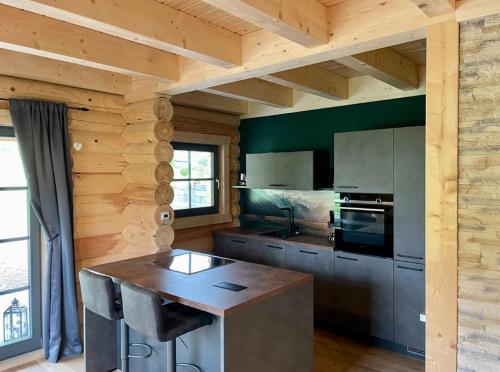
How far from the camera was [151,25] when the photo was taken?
238 cm

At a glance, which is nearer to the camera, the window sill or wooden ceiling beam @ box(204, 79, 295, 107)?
wooden ceiling beam @ box(204, 79, 295, 107)

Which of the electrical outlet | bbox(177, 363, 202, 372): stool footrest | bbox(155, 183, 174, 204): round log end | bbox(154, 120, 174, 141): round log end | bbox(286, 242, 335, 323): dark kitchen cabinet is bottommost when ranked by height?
bbox(177, 363, 202, 372): stool footrest

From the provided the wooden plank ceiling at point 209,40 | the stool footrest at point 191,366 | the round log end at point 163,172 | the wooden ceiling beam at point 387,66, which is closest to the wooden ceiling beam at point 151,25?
the wooden plank ceiling at point 209,40

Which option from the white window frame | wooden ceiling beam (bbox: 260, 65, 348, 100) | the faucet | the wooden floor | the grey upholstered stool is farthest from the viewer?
the white window frame

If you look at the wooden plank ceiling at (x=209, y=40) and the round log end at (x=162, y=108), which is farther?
the round log end at (x=162, y=108)

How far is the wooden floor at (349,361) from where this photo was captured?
3.23 meters

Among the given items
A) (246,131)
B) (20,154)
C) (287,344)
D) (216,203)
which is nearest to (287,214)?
(216,203)

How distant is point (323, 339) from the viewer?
12.5 feet

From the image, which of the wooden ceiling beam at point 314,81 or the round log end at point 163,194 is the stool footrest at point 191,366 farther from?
the wooden ceiling beam at point 314,81

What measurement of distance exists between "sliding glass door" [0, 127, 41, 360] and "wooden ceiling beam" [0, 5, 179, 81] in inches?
40.6

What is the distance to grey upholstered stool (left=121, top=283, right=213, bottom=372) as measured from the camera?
7.04ft

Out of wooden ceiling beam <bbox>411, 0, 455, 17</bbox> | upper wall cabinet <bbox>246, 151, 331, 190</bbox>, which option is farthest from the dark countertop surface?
wooden ceiling beam <bbox>411, 0, 455, 17</bbox>

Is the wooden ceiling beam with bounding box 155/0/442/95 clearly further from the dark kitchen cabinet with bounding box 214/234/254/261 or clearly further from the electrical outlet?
the dark kitchen cabinet with bounding box 214/234/254/261

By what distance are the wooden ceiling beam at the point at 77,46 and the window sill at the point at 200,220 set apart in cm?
193
